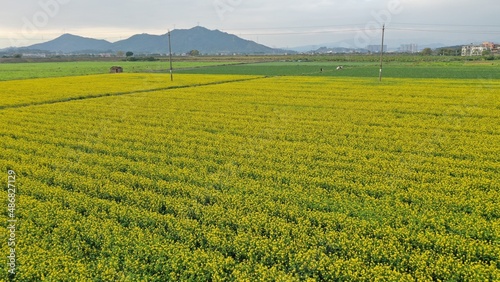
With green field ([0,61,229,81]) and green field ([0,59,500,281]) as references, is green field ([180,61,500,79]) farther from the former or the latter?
green field ([0,59,500,281])

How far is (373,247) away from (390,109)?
785 inches

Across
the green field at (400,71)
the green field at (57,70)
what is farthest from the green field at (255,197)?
the green field at (57,70)

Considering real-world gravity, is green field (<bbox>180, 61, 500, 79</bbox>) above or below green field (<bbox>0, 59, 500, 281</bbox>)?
above

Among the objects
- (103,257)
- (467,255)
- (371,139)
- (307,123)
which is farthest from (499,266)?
(307,123)

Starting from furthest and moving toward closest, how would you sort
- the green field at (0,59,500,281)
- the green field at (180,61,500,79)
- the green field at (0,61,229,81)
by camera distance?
1. the green field at (0,61,229,81)
2. the green field at (180,61,500,79)
3. the green field at (0,59,500,281)

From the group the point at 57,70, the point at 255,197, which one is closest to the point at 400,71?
the point at 255,197

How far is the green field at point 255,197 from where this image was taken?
8383 millimetres

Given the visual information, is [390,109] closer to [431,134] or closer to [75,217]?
[431,134]

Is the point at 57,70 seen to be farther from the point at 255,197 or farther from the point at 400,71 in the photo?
the point at 255,197

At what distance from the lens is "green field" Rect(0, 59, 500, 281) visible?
8.38 m

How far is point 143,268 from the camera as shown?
833 cm

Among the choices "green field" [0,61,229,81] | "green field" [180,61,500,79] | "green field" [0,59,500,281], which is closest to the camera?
Result: "green field" [0,59,500,281]

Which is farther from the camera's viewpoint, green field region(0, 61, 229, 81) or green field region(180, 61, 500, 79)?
green field region(0, 61, 229, 81)

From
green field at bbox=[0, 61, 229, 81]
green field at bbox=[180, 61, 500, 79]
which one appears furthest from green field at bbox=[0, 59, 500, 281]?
green field at bbox=[0, 61, 229, 81]
